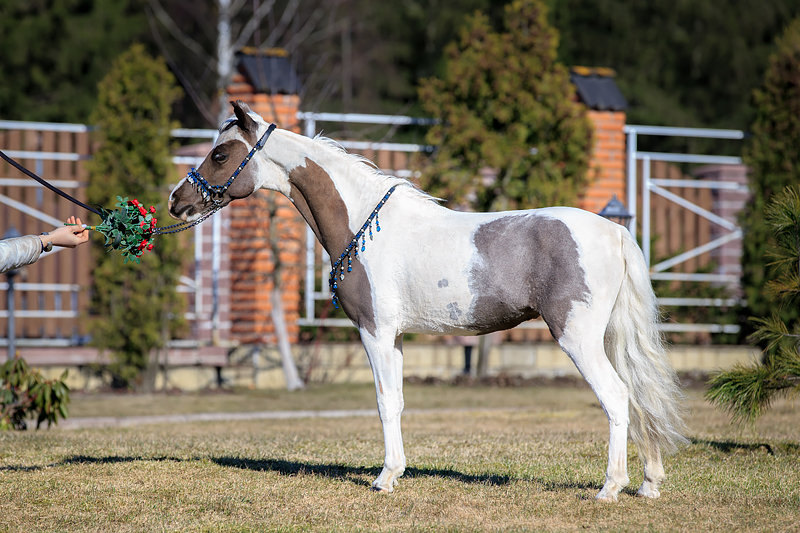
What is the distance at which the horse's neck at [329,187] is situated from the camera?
662 cm

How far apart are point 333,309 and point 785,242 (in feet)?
29.3

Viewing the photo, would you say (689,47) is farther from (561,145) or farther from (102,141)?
(102,141)

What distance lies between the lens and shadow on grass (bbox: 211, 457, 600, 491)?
6602mm

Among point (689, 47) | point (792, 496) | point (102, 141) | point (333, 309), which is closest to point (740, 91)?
point (689, 47)

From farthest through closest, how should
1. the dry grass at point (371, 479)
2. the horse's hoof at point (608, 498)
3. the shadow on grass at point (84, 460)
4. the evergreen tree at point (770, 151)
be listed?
the evergreen tree at point (770, 151) < the shadow on grass at point (84, 460) < the horse's hoof at point (608, 498) < the dry grass at point (371, 479)

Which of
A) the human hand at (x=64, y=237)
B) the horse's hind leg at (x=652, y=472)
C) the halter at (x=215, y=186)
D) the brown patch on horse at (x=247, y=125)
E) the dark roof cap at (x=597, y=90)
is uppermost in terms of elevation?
the dark roof cap at (x=597, y=90)

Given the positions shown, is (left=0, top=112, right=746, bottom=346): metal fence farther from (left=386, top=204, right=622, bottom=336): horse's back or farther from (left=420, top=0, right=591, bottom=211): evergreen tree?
(left=386, top=204, right=622, bottom=336): horse's back

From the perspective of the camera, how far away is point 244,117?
21.9 ft

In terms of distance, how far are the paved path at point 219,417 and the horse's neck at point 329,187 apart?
207 inches

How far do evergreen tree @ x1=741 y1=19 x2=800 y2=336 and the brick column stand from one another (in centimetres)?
212

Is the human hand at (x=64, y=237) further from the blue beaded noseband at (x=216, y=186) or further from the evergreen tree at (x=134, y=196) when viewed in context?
the evergreen tree at (x=134, y=196)

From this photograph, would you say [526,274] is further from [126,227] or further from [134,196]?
[134,196]

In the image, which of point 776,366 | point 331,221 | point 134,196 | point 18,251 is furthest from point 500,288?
point 134,196

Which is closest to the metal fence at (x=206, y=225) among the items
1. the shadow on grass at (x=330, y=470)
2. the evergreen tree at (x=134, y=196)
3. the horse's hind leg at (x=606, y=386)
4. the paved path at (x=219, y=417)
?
Result: the evergreen tree at (x=134, y=196)
